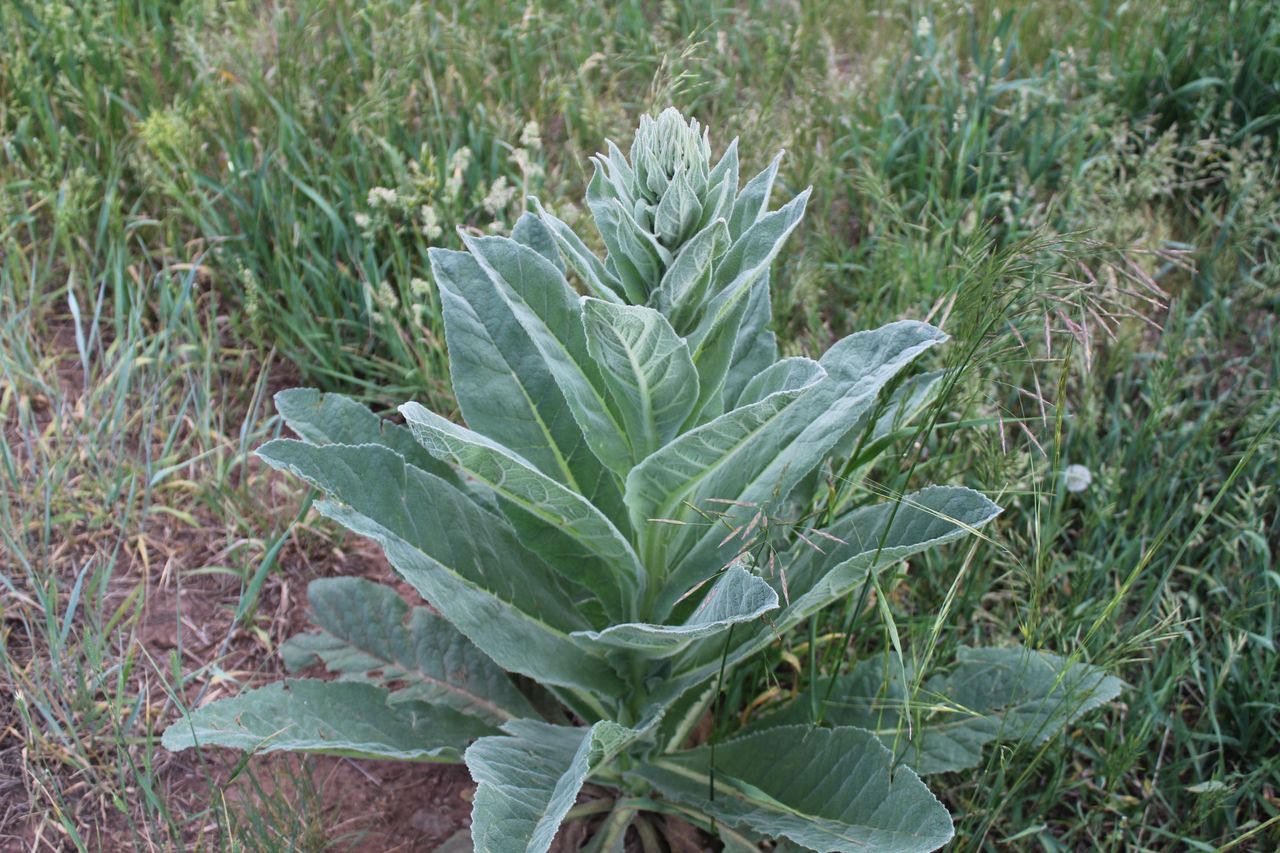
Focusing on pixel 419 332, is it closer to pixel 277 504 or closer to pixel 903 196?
pixel 277 504

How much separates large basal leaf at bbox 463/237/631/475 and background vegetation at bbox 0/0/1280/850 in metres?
0.59

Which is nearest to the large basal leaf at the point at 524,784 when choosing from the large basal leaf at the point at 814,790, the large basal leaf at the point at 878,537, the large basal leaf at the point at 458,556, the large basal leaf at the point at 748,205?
the large basal leaf at the point at 458,556

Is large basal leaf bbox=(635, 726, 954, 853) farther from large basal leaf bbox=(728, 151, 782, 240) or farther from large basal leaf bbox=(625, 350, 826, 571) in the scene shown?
large basal leaf bbox=(728, 151, 782, 240)

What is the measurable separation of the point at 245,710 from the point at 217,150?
2.04 metres

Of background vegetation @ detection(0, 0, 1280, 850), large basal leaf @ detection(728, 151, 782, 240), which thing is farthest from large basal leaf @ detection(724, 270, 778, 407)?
background vegetation @ detection(0, 0, 1280, 850)

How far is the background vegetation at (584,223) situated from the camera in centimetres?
231

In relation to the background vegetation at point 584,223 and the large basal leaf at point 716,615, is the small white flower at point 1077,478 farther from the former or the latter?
the large basal leaf at point 716,615

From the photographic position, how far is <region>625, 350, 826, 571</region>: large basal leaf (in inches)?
64.7

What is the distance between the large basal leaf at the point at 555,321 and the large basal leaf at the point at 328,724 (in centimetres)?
62

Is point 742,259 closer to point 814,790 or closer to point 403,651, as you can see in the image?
point 814,790

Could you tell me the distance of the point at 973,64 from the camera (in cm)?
363

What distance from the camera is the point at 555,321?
6.10ft

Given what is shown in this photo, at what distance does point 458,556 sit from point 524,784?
0.39 m

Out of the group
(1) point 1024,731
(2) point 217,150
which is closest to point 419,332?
(2) point 217,150
